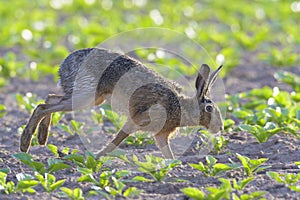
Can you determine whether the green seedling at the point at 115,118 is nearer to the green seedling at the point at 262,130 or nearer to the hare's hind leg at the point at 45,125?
the hare's hind leg at the point at 45,125

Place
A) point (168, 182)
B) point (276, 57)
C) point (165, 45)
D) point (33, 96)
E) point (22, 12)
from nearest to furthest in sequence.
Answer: point (168, 182) → point (33, 96) → point (276, 57) → point (165, 45) → point (22, 12)

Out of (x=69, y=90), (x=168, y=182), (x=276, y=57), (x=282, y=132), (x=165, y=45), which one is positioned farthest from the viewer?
(x=165, y=45)

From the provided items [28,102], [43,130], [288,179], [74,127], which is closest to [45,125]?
[43,130]

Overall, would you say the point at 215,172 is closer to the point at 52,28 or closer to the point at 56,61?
the point at 56,61

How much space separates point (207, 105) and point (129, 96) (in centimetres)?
76

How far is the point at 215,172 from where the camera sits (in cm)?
605

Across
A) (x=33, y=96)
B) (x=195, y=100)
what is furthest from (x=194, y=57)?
(x=195, y=100)

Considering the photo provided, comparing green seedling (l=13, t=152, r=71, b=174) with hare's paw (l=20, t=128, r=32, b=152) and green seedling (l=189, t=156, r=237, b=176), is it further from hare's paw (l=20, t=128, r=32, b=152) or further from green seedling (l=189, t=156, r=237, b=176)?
green seedling (l=189, t=156, r=237, b=176)

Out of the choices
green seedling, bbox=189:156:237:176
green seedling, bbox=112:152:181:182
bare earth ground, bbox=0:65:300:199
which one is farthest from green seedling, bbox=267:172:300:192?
green seedling, bbox=112:152:181:182

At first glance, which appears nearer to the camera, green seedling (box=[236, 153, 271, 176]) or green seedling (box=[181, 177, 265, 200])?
green seedling (box=[181, 177, 265, 200])

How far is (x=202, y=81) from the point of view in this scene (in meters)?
6.71

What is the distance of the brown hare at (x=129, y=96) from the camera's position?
6680 mm

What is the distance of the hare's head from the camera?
6.67 m

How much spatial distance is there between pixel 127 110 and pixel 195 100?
0.67 metres
